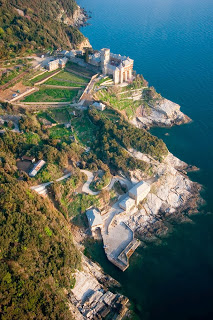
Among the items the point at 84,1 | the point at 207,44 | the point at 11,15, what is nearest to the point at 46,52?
the point at 11,15

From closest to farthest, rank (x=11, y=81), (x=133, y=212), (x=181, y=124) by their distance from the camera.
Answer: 1. (x=133, y=212)
2. (x=11, y=81)
3. (x=181, y=124)

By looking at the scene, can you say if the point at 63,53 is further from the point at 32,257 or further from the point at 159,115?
the point at 32,257

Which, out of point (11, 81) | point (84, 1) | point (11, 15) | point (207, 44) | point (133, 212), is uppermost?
point (84, 1)

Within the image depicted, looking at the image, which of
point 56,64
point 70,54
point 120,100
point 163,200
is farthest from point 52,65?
point 163,200

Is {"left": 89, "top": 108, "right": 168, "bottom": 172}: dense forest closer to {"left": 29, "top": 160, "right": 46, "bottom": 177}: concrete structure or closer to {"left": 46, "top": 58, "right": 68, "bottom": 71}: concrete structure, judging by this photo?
{"left": 29, "top": 160, "right": 46, "bottom": 177}: concrete structure

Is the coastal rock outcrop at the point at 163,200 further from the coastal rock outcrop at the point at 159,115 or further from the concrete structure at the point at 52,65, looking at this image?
the concrete structure at the point at 52,65

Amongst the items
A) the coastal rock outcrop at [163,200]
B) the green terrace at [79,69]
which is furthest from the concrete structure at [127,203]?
the green terrace at [79,69]

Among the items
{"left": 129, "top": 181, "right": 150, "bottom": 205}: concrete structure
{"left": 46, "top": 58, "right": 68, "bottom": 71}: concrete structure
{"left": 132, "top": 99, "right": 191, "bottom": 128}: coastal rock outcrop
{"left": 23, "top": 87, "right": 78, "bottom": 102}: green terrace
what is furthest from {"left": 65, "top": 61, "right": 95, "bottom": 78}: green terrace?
{"left": 129, "top": 181, "right": 150, "bottom": 205}: concrete structure

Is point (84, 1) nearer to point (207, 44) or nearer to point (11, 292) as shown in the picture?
point (207, 44)
